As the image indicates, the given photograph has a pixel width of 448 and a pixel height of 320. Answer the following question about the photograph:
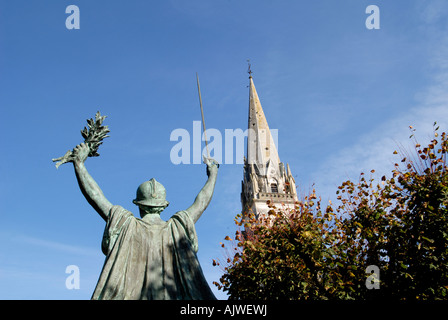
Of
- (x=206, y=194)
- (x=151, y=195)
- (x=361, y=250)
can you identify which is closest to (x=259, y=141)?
(x=361, y=250)

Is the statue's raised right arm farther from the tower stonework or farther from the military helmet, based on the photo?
the tower stonework

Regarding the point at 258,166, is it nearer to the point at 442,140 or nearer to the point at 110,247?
the point at 442,140

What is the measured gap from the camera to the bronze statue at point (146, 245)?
14.5ft

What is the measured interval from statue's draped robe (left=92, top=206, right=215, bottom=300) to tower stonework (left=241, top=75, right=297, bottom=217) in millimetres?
56898

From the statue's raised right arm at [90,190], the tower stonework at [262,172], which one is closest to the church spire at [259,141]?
the tower stonework at [262,172]

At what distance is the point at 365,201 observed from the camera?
15.9m

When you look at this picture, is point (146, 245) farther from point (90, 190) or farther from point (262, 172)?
point (262, 172)

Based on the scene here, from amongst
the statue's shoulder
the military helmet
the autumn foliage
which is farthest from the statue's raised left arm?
the autumn foliage

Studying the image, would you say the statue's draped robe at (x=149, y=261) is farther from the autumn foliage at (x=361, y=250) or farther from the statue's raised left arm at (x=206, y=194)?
the autumn foliage at (x=361, y=250)

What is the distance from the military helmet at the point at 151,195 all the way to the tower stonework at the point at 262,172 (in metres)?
56.6

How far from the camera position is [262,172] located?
223 feet

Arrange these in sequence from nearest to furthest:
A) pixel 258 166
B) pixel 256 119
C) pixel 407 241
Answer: pixel 407 241
pixel 258 166
pixel 256 119

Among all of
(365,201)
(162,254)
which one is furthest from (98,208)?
(365,201)
